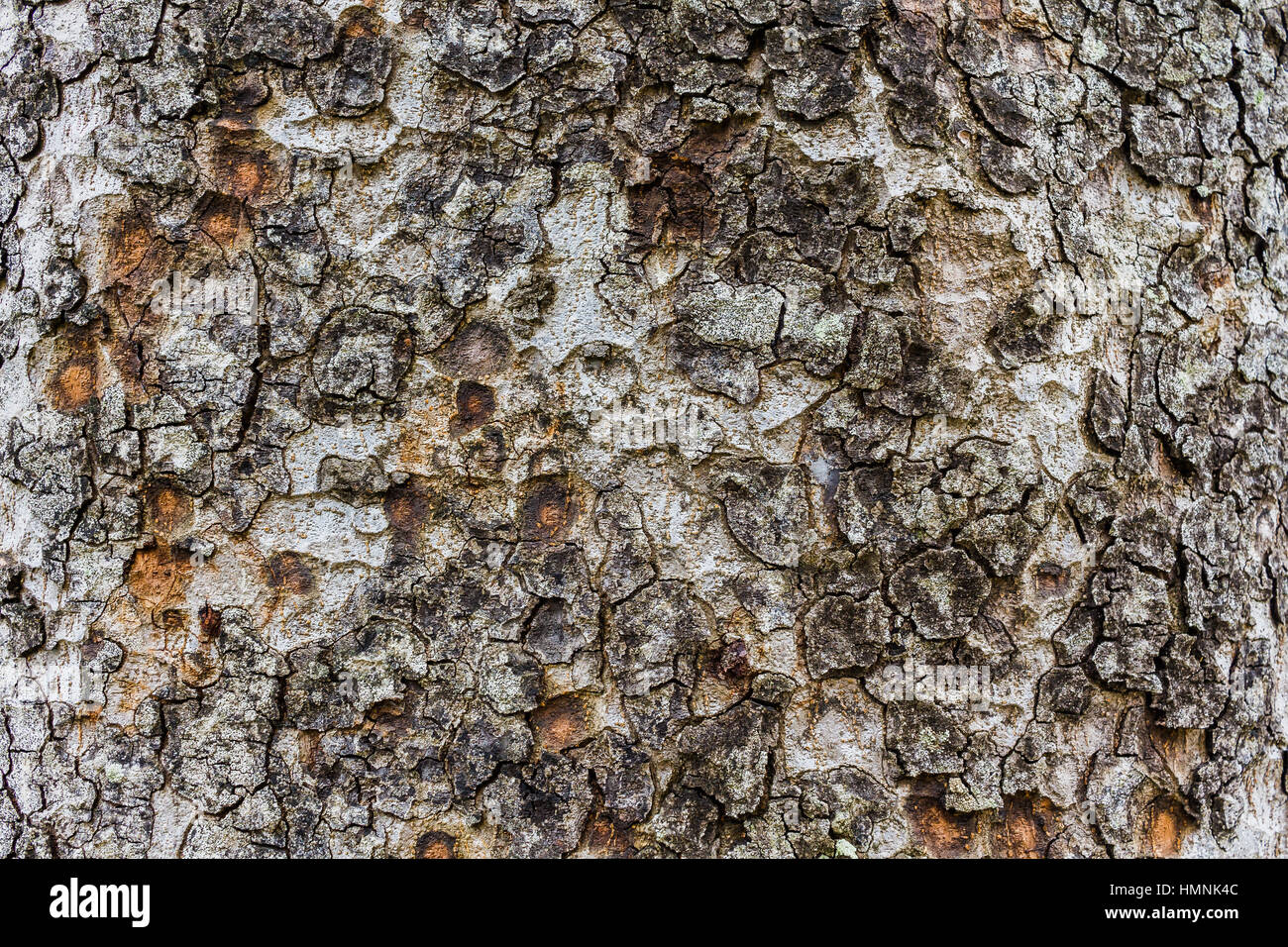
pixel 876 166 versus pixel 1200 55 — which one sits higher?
pixel 1200 55

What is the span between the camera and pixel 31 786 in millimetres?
1636

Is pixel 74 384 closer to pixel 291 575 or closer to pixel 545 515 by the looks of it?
pixel 291 575

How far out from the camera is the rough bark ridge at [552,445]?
5.07 ft

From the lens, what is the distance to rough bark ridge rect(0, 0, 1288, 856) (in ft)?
5.07

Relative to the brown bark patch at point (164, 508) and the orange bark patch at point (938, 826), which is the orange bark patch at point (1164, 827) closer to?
the orange bark patch at point (938, 826)

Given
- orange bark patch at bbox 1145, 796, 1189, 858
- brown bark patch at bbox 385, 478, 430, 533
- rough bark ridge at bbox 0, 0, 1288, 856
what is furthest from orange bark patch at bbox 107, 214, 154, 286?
orange bark patch at bbox 1145, 796, 1189, 858

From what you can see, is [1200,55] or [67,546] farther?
[1200,55]

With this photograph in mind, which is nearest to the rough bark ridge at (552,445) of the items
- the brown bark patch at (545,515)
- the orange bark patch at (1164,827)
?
the brown bark patch at (545,515)

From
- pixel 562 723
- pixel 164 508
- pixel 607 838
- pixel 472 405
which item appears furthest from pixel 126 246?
pixel 607 838

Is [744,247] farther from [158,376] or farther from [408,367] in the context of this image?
[158,376]

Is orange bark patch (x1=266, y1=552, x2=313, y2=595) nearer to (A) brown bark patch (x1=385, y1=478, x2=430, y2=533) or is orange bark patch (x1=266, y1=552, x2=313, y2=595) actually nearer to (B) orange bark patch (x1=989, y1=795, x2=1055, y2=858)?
(A) brown bark patch (x1=385, y1=478, x2=430, y2=533)

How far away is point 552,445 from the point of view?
1554 millimetres

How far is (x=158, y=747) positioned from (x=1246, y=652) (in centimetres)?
217
